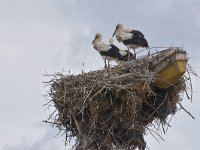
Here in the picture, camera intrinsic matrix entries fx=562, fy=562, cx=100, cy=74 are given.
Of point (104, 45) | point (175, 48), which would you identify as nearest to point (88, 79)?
point (175, 48)

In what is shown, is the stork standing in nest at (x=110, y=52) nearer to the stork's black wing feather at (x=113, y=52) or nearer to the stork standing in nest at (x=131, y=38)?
the stork's black wing feather at (x=113, y=52)

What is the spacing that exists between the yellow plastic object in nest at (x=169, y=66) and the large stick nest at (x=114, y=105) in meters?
0.11

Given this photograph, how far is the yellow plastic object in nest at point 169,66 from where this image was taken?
7020mm

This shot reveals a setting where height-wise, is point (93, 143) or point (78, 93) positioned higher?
point (78, 93)

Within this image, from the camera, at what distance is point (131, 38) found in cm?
945

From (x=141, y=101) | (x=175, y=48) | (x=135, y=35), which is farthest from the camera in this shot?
(x=135, y=35)

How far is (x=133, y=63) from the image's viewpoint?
7902 mm

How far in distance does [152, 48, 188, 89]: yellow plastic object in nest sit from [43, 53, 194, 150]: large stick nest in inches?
4.4

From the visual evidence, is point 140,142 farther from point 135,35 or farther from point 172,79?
point 135,35

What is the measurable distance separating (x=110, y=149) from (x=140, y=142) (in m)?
0.44

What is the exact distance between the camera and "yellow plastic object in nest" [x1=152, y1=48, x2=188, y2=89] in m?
7.02

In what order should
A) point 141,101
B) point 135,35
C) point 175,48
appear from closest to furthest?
point 175,48, point 141,101, point 135,35

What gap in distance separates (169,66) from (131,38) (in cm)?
238

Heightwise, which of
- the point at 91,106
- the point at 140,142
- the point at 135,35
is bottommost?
the point at 140,142
